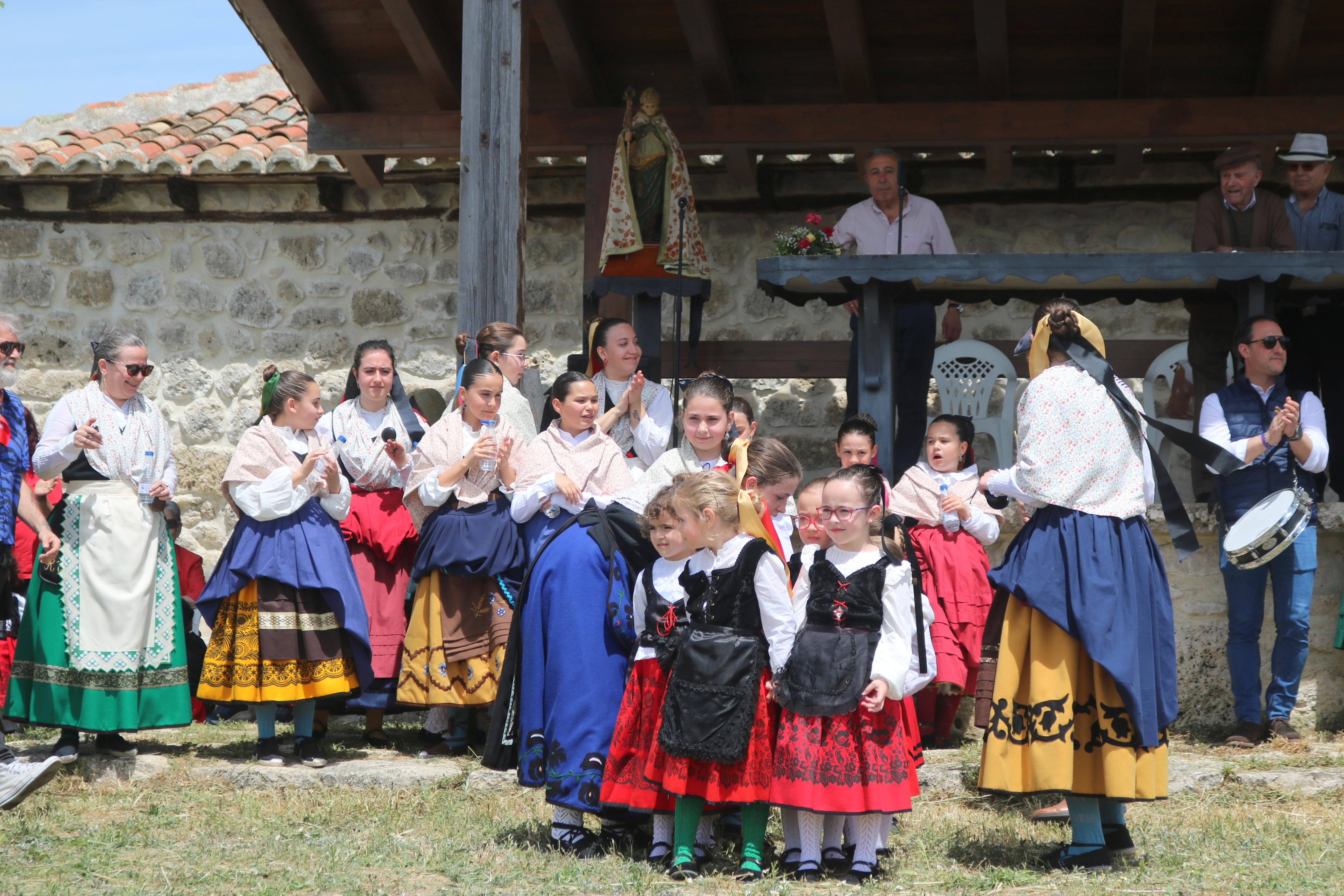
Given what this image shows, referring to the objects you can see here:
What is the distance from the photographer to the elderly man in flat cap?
584cm

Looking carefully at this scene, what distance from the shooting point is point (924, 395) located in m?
6.15

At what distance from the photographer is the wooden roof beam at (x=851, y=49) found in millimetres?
6578

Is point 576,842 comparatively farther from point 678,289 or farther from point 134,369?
point 678,289

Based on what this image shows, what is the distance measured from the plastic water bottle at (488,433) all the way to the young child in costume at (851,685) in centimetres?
164

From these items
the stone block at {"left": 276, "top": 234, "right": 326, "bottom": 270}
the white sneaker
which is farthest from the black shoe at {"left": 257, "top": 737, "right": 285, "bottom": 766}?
the stone block at {"left": 276, "top": 234, "right": 326, "bottom": 270}

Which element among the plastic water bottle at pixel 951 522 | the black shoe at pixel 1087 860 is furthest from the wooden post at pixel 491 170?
the black shoe at pixel 1087 860

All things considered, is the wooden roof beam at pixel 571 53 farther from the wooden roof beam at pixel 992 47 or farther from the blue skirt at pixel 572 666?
the blue skirt at pixel 572 666

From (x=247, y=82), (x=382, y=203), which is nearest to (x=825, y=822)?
(x=382, y=203)

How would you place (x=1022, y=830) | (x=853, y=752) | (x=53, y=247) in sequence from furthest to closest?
(x=53, y=247) → (x=1022, y=830) → (x=853, y=752)

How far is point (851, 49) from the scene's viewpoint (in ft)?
22.3

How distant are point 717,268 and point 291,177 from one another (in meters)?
2.70

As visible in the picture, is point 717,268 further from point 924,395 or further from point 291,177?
Answer: point 291,177

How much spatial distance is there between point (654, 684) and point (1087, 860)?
1291 millimetres

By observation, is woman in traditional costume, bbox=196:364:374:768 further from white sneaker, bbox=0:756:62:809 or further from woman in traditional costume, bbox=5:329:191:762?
white sneaker, bbox=0:756:62:809
